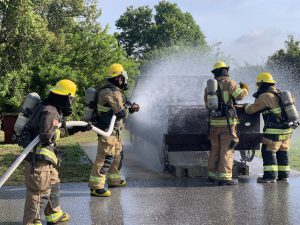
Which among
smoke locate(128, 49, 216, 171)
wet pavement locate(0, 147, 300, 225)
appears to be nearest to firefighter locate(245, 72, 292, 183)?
wet pavement locate(0, 147, 300, 225)

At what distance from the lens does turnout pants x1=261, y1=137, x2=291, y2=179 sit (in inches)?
287

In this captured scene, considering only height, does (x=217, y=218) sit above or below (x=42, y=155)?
below

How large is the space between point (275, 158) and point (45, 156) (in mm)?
3884

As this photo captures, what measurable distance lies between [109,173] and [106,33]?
16232mm

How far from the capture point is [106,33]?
22.5 metres

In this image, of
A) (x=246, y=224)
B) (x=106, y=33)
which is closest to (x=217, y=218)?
(x=246, y=224)

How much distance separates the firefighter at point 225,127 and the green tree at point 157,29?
46553 millimetres

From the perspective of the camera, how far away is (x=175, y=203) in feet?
19.7

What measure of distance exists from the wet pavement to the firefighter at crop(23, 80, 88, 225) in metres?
0.52

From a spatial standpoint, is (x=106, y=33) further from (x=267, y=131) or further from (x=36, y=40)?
(x=267, y=131)

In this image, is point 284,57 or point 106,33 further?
point 284,57

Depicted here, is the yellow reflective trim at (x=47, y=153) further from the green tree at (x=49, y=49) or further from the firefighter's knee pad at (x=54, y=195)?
the green tree at (x=49, y=49)

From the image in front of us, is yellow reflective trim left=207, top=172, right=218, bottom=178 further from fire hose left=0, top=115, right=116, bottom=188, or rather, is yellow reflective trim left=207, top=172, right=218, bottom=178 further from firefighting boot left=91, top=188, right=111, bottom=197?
fire hose left=0, top=115, right=116, bottom=188

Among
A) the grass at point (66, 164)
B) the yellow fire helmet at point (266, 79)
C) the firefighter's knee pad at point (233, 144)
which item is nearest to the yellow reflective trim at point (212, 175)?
the firefighter's knee pad at point (233, 144)
